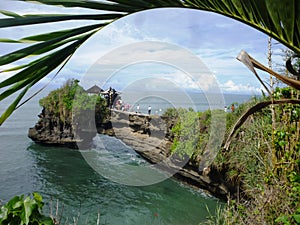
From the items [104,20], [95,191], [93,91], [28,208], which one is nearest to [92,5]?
[104,20]

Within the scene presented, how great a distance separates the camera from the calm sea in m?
6.27

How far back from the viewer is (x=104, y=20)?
27.2 inches

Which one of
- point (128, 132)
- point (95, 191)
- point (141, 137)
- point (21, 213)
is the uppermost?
point (21, 213)

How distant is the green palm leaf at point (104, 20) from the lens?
0.55 metres

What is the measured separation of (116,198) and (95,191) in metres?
1.05

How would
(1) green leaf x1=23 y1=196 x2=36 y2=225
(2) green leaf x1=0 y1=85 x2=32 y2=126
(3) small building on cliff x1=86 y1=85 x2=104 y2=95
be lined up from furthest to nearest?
(3) small building on cliff x1=86 y1=85 x2=104 y2=95
(1) green leaf x1=23 y1=196 x2=36 y2=225
(2) green leaf x1=0 y1=85 x2=32 y2=126

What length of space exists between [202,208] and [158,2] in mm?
6453

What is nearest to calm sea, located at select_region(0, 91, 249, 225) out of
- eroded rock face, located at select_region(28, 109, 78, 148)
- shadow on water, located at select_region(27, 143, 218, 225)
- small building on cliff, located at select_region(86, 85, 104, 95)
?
shadow on water, located at select_region(27, 143, 218, 225)

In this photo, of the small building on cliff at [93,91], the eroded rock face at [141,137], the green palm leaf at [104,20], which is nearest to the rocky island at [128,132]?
the eroded rock face at [141,137]

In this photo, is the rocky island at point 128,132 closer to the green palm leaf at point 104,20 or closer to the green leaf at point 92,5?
the green palm leaf at point 104,20

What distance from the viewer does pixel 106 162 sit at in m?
12.0

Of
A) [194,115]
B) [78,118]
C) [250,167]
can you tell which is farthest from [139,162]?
[250,167]

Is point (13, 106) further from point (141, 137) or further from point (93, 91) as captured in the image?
point (93, 91)

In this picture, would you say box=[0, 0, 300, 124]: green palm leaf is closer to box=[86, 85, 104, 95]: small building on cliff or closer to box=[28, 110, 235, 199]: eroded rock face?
box=[28, 110, 235, 199]: eroded rock face
